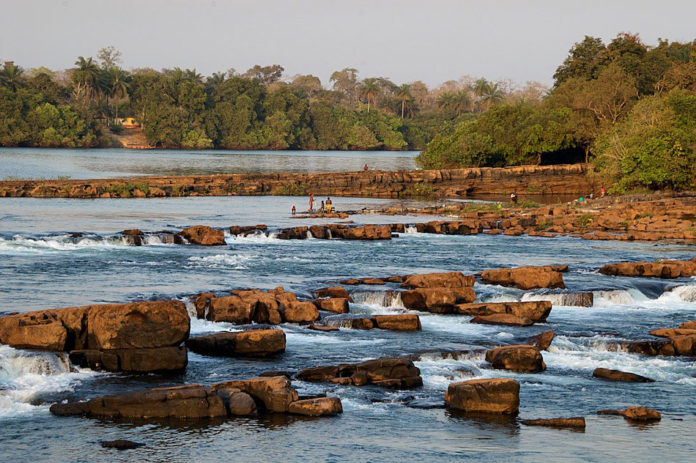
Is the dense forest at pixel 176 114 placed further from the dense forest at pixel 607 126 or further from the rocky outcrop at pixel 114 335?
the rocky outcrop at pixel 114 335

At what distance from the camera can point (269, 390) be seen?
16250mm

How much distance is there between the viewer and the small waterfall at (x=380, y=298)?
2575 centimetres

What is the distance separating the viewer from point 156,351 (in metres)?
18.3

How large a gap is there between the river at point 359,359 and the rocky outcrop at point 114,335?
0.43 m

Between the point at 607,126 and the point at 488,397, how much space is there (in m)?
66.9

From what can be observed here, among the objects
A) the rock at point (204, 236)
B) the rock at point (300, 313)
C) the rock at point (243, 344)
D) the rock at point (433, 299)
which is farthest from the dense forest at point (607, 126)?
the rock at point (243, 344)

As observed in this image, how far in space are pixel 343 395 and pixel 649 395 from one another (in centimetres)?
630

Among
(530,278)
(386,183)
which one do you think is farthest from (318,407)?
(386,183)

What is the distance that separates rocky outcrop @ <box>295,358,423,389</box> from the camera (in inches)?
691

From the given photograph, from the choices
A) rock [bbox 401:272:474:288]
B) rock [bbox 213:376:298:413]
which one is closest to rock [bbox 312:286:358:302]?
rock [bbox 401:272:474:288]

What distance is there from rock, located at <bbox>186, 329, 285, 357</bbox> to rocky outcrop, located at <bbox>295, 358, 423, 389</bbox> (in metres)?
1.91

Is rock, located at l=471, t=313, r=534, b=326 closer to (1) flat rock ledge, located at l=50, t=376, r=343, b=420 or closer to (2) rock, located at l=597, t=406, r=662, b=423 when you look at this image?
Answer: (2) rock, located at l=597, t=406, r=662, b=423

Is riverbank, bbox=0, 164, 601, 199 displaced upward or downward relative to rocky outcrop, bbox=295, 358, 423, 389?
upward

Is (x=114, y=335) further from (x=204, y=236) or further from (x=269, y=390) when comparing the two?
(x=204, y=236)
